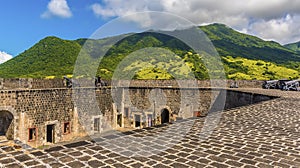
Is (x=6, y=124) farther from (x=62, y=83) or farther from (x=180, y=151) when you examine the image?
(x=180, y=151)

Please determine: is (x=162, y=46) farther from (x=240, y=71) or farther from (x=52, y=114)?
(x=52, y=114)

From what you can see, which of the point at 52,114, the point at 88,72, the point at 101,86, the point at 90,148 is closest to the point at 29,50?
the point at 88,72

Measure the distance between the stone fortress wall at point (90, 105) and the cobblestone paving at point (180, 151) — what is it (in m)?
8.11

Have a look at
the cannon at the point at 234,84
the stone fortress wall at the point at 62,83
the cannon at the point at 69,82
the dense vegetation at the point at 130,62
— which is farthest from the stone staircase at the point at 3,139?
the dense vegetation at the point at 130,62

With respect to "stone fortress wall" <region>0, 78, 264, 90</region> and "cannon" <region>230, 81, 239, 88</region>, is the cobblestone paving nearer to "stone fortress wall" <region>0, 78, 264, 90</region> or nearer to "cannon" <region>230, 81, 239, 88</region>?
"stone fortress wall" <region>0, 78, 264, 90</region>

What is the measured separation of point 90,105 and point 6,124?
229 inches

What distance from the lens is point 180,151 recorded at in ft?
14.0

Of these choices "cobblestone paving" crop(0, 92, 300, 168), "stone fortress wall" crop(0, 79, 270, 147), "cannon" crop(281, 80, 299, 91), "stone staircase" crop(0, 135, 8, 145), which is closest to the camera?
"cobblestone paving" crop(0, 92, 300, 168)

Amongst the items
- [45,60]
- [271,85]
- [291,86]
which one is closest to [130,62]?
[45,60]

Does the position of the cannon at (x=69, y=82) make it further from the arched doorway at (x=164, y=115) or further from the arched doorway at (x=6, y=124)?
the arched doorway at (x=164, y=115)

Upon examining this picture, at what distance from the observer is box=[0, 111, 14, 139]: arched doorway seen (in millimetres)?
13727

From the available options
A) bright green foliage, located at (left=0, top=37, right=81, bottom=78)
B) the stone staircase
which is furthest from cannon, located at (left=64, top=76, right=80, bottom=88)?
bright green foliage, located at (left=0, top=37, right=81, bottom=78)

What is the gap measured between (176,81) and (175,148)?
56.8 feet

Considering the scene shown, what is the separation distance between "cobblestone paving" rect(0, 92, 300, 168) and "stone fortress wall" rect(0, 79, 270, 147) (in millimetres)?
8106
